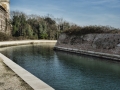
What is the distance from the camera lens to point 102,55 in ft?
80.5

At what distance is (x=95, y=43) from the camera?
28.3 m

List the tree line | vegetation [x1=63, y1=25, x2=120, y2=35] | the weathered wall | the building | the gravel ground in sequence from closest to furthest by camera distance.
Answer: the gravel ground < the weathered wall < vegetation [x1=63, y1=25, x2=120, y2=35] < the building < the tree line

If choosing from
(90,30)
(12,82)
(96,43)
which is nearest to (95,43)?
(96,43)

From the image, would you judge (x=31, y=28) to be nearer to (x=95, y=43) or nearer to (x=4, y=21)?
(x=4, y=21)

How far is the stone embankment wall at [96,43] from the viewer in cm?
2451

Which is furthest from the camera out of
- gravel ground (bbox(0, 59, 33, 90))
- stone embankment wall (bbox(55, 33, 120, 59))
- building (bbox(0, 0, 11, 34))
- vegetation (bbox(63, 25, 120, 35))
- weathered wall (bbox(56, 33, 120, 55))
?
building (bbox(0, 0, 11, 34))

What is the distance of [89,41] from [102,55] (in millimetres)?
5695

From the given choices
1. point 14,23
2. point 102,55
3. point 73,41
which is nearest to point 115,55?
point 102,55

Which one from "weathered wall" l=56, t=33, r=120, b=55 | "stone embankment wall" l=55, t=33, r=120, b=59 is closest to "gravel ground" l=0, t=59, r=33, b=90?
"stone embankment wall" l=55, t=33, r=120, b=59

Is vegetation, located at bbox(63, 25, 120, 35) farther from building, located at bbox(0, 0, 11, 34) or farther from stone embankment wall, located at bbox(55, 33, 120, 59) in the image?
building, located at bbox(0, 0, 11, 34)

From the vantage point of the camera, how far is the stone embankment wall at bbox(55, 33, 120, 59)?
2451 centimetres

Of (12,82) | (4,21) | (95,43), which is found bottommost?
(12,82)

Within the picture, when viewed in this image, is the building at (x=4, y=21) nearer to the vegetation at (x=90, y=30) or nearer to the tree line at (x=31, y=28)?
the tree line at (x=31, y=28)

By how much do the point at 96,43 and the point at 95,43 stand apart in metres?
0.22
